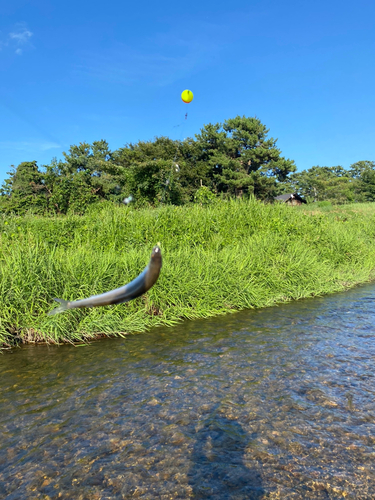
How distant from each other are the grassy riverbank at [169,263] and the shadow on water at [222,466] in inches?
131

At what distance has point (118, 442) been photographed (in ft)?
10.6

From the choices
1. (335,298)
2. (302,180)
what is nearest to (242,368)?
(335,298)

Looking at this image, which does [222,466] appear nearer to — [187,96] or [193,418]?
[193,418]

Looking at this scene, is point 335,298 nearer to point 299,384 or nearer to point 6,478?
point 299,384

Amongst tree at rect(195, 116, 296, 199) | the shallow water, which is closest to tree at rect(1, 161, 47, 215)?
tree at rect(195, 116, 296, 199)

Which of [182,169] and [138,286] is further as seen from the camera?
[182,169]

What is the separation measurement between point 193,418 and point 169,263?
173 inches

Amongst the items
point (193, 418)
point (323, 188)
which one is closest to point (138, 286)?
point (193, 418)

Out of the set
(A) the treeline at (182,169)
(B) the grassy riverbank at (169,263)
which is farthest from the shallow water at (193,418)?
(A) the treeline at (182,169)

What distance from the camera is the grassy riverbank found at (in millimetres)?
6148

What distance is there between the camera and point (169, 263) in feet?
25.3

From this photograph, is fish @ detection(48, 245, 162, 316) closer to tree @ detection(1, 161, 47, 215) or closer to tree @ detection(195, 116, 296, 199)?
tree @ detection(1, 161, 47, 215)

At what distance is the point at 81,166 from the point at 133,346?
42.6 meters

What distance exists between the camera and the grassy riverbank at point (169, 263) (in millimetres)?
6148
